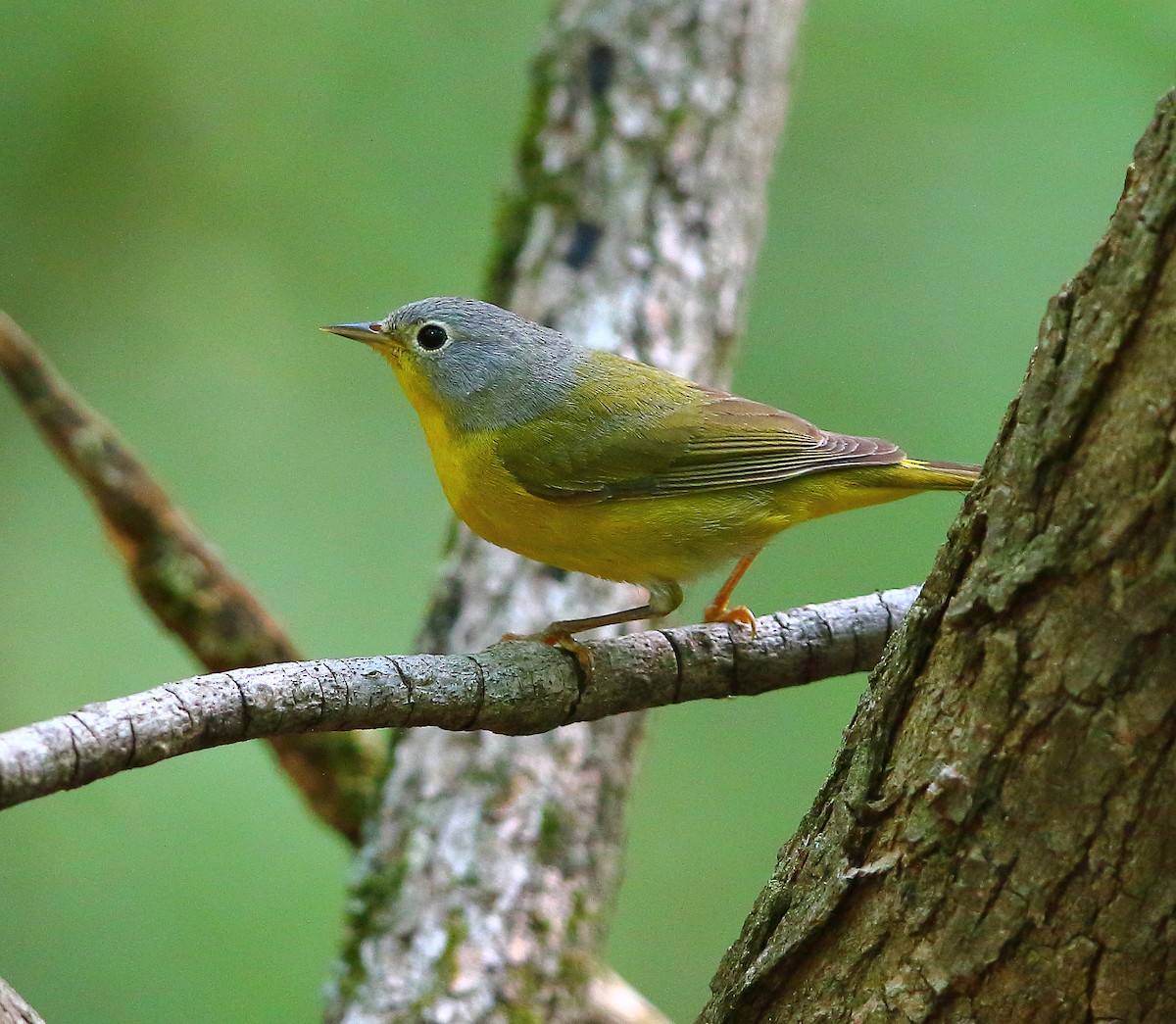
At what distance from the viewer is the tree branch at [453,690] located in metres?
1.89

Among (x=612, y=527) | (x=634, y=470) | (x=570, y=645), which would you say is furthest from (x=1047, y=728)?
(x=634, y=470)

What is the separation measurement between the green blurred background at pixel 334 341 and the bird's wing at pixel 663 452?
7.05 ft

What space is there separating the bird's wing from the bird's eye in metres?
0.54

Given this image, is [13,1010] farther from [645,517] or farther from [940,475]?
[940,475]

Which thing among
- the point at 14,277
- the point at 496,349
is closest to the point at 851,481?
the point at 496,349

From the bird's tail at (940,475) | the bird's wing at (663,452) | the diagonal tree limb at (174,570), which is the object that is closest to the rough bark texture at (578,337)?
the diagonal tree limb at (174,570)

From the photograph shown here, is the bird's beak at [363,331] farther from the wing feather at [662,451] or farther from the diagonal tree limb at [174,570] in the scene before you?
the diagonal tree limb at [174,570]

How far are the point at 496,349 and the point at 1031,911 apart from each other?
2.86 m

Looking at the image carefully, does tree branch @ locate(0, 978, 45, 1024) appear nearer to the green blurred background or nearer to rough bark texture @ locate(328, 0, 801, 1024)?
rough bark texture @ locate(328, 0, 801, 1024)

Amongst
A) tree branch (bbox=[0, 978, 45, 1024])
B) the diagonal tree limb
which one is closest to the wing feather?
the diagonal tree limb

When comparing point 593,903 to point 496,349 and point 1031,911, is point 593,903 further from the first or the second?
point 1031,911

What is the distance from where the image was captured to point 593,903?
14.5 ft

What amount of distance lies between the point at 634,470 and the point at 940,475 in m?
1.00

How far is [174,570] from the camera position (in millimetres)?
4801
